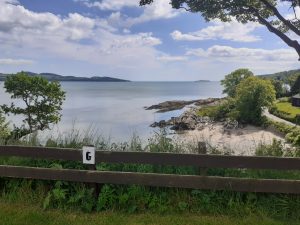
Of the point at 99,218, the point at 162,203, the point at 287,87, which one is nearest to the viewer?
the point at 99,218

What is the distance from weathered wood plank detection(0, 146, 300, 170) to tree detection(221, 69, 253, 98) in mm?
61589

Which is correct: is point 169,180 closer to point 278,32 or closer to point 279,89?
point 278,32

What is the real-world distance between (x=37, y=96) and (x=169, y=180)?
35.3 metres

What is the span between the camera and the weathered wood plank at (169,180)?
619 centimetres

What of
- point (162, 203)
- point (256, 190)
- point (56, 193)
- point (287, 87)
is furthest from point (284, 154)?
point (287, 87)

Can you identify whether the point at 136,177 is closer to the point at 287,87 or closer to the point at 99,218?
the point at 99,218

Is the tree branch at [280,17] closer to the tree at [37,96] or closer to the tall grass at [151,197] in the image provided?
the tall grass at [151,197]

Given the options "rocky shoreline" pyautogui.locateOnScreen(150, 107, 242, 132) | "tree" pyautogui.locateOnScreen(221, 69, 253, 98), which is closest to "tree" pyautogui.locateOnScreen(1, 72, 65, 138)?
"rocky shoreline" pyautogui.locateOnScreen(150, 107, 242, 132)

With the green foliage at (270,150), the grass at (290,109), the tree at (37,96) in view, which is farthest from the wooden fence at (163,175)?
the grass at (290,109)

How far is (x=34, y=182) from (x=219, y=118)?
1876 inches

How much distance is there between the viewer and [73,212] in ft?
20.9

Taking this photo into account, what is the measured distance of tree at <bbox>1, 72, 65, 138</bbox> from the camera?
38.9 m

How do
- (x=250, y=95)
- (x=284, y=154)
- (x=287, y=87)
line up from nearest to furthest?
(x=284, y=154), (x=250, y=95), (x=287, y=87)

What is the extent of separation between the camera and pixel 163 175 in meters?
6.39
